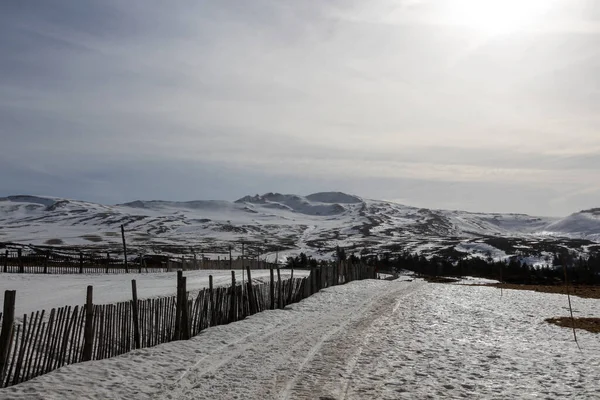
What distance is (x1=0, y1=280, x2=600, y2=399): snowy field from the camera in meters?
10.2

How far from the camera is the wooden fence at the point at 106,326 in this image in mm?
10781

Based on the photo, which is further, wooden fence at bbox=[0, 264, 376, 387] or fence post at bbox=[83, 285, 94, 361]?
fence post at bbox=[83, 285, 94, 361]

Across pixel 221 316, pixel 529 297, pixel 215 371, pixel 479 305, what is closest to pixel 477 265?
pixel 529 297

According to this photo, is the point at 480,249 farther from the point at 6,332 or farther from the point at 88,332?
the point at 6,332

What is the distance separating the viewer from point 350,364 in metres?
12.4

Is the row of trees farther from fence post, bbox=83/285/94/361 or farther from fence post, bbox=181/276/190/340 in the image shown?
fence post, bbox=83/285/94/361

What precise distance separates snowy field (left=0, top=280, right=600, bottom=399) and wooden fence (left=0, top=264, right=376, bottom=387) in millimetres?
492

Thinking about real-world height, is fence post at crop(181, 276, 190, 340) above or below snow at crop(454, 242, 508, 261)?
below

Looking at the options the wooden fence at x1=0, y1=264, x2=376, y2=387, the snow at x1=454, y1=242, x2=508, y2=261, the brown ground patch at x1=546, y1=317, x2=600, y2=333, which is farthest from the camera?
the snow at x1=454, y1=242, x2=508, y2=261

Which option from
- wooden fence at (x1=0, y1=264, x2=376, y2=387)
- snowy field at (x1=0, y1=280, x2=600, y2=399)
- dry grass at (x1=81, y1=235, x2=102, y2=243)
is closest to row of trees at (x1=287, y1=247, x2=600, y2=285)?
snowy field at (x1=0, y1=280, x2=600, y2=399)

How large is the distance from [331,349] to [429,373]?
302cm

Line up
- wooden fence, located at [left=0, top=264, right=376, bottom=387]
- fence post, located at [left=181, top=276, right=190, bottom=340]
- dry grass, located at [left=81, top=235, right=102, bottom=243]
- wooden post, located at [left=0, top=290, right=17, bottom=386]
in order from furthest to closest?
dry grass, located at [left=81, top=235, right=102, bottom=243] < fence post, located at [left=181, top=276, right=190, bottom=340] < wooden fence, located at [left=0, top=264, right=376, bottom=387] < wooden post, located at [left=0, top=290, right=17, bottom=386]

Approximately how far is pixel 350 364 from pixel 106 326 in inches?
238

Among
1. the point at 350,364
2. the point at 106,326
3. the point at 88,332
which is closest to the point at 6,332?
the point at 88,332
